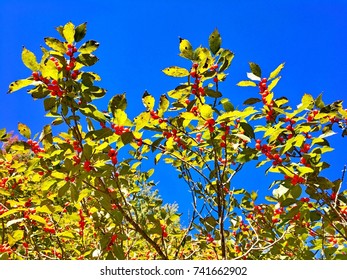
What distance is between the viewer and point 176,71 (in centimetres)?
279

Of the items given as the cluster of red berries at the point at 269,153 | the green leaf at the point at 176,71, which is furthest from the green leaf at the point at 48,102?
the cluster of red berries at the point at 269,153

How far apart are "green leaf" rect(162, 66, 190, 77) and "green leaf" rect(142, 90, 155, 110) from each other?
23 cm

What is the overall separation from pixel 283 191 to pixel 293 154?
0.33 meters

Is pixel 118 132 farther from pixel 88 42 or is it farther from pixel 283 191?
pixel 283 191

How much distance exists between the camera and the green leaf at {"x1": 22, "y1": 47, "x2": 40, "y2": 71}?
251 centimetres

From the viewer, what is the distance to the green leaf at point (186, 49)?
2711 millimetres

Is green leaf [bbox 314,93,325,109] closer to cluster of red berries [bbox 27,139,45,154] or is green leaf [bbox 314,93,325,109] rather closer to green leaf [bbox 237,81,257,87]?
green leaf [bbox 237,81,257,87]

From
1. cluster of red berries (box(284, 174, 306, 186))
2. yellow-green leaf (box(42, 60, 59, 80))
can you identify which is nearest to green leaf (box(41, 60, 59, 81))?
yellow-green leaf (box(42, 60, 59, 80))

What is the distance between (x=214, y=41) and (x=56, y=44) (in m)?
1.11

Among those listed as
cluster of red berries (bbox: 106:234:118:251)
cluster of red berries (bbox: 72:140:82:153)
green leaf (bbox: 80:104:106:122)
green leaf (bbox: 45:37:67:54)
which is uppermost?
green leaf (bbox: 45:37:67:54)

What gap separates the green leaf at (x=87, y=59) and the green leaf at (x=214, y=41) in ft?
2.76

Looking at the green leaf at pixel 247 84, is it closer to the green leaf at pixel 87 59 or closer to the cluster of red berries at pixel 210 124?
the cluster of red berries at pixel 210 124

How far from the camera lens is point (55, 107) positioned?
2.74 meters

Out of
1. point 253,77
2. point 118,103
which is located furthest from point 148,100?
point 253,77
